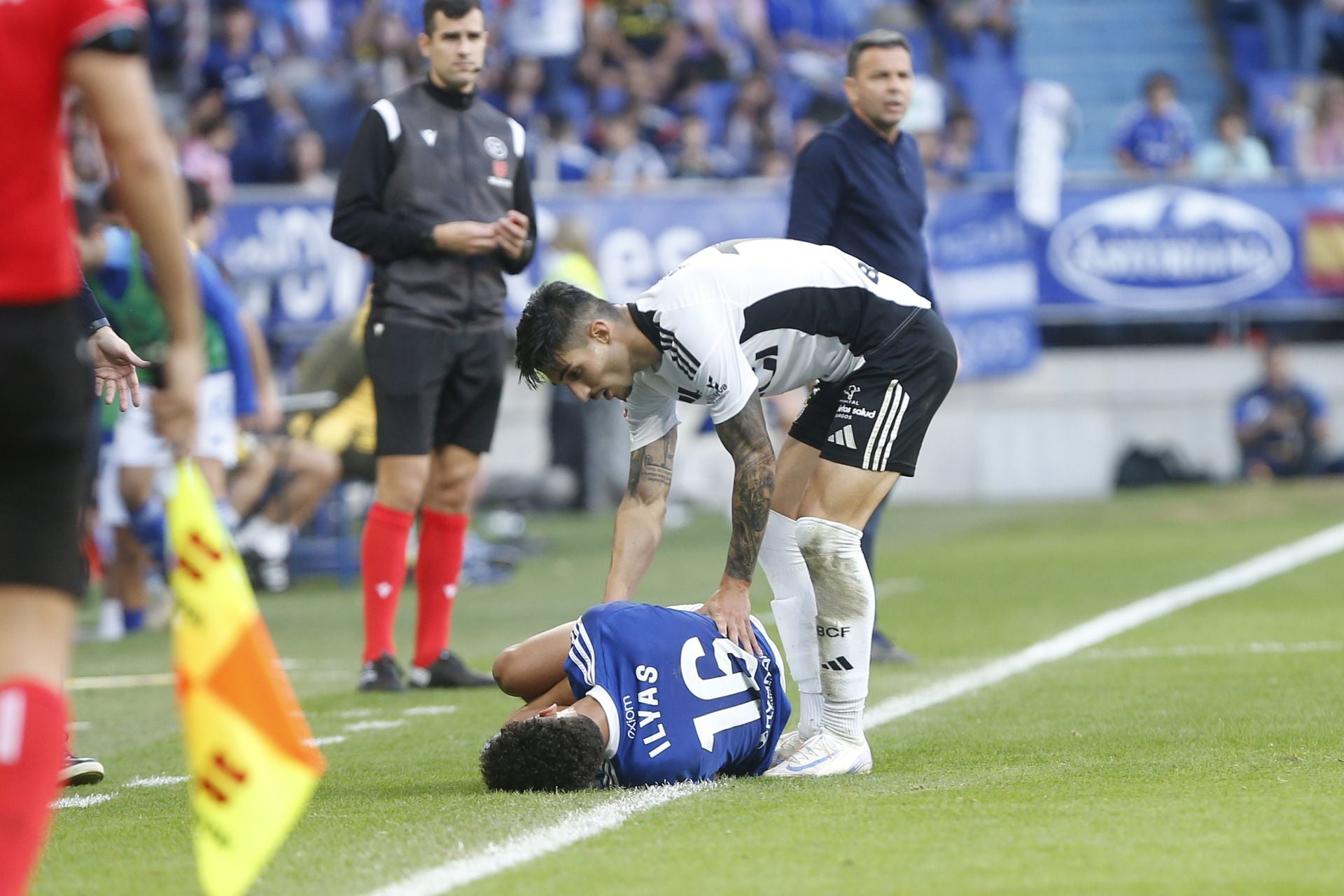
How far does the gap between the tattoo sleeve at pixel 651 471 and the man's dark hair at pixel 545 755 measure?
0.84 meters

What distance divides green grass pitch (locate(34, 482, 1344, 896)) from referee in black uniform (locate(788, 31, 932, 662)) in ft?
4.99

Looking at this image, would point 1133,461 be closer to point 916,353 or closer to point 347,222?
point 347,222

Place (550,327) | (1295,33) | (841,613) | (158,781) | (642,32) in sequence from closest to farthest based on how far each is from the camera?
(550,327) → (841,613) → (158,781) → (642,32) → (1295,33)

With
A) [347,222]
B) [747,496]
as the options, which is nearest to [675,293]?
[747,496]

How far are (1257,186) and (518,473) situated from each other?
692 cm

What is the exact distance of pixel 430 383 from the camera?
24.4 feet

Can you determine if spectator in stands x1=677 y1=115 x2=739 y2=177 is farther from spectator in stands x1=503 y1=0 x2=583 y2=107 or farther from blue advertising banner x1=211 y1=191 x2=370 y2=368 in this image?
blue advertising banner x1=211 y1=191 x2=370 y2=368

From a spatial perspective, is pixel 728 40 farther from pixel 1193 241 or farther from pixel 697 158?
pixel 1193 241

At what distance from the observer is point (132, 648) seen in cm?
948

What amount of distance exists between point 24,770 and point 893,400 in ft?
9.53

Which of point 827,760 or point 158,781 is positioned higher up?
point 827,760

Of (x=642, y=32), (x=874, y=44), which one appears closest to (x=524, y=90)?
(x=642, y=32)

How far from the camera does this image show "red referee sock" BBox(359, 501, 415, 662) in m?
7.51

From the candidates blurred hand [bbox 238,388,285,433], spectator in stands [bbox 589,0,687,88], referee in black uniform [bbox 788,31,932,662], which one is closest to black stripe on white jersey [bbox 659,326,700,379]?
referee in black uniform [bbox 788,31,932,662]
